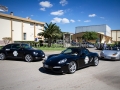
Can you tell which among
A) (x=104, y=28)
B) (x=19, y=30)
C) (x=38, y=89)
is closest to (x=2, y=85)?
(x=38, y=89)

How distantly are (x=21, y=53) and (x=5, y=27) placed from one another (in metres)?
21.4

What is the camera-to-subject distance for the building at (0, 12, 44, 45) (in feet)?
95.4

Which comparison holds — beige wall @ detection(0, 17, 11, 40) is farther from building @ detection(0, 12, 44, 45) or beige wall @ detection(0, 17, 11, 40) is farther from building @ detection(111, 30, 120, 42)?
building @ detection(111, 30, 120, 42)

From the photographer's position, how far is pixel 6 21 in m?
29.6

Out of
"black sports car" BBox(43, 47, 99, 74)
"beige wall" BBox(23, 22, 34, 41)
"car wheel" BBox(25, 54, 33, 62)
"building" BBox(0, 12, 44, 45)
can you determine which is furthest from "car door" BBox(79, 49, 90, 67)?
"beige wall" BBox(23, 22, 34, 41)

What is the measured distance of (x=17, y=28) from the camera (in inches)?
1262

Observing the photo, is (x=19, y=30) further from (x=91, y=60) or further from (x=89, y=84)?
(x=89, y=84)

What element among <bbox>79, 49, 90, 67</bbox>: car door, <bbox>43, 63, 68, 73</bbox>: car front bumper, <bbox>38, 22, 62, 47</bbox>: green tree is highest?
<bbox>38, 22, 62, 47</bbox>: green tree

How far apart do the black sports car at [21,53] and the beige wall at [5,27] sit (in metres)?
19.3

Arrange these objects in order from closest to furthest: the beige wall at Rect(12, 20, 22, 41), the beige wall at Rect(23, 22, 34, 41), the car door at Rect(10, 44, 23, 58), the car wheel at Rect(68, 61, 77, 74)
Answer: the car wheel at Rect(68, 61, 77, 74) < the car door at Rect(10, 44, 23, 58) < the beige wall at Rect(12, 20, 22, 41) < the beige wall at Rect(23, 22, 34, 41)

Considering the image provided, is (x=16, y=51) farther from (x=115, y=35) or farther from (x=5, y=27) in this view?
(x=115, y=35)

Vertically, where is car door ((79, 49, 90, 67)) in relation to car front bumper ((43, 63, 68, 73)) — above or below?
above

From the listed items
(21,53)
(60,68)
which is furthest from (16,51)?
(60,68)

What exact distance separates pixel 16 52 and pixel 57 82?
6290mm
